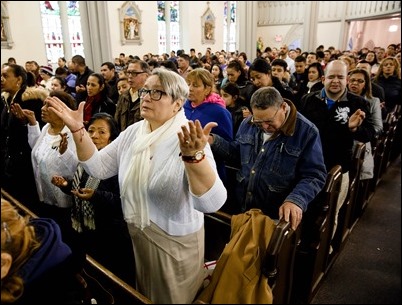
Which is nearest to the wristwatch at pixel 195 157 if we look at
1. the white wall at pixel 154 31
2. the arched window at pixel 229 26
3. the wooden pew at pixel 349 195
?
the wooden pew at pixel 349 195

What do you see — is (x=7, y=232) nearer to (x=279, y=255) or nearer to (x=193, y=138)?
(x=193, y=138)

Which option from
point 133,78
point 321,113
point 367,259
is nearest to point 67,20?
point 133,78

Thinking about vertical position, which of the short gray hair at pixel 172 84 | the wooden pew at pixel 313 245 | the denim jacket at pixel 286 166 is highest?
the short gray hair at pixel 172 84

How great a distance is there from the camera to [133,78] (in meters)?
3.21

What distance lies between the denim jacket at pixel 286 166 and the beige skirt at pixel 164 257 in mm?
584

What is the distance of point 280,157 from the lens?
76.8 inches

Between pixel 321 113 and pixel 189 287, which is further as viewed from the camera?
pixel 321 113

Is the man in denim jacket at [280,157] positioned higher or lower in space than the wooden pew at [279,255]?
higher

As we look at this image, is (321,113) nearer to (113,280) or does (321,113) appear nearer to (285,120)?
(285,120)

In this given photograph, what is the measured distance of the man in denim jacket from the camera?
1.87m

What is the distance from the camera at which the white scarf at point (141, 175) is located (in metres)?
1.52

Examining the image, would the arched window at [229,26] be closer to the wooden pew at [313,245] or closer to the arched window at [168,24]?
the arched window at [168,24]

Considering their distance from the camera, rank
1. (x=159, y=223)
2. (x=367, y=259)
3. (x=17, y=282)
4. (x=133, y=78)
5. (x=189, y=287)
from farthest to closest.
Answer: (x=133, y=78)
(x=367, y=259)
(x=159, y=223)
(x=189, y=287)
(x=17, y=282)

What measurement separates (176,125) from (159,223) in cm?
48
